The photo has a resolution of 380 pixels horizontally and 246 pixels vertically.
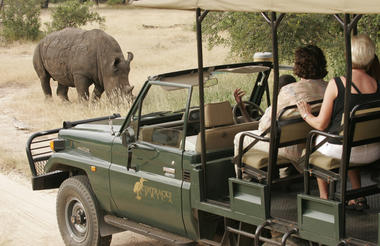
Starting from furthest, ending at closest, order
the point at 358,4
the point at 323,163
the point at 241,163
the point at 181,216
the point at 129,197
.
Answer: the point at 129,197 → the point at 181,216 → the point at 241,163 → the point at 323,163 → the point at 358,4

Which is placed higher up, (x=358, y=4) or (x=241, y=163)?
(x=358, y=4)

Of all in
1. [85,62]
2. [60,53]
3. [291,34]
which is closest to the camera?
[291,34]

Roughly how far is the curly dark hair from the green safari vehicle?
0.42m

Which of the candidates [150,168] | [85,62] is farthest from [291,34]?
[150,168]

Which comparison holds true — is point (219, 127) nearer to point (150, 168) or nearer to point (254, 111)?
point (150, 168)

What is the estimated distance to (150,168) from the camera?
6.44 meters

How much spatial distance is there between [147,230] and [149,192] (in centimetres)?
40

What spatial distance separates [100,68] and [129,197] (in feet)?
39.4

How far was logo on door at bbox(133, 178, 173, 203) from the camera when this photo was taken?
6.24 meters

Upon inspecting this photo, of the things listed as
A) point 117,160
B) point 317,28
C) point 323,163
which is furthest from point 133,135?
point 317,28

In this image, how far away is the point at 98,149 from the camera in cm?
704

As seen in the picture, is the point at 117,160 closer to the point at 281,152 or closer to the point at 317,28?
the point at 281,152

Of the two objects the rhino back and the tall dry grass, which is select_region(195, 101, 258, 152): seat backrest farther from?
the rhino back

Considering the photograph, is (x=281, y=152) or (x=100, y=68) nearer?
(x=281, y=152)
